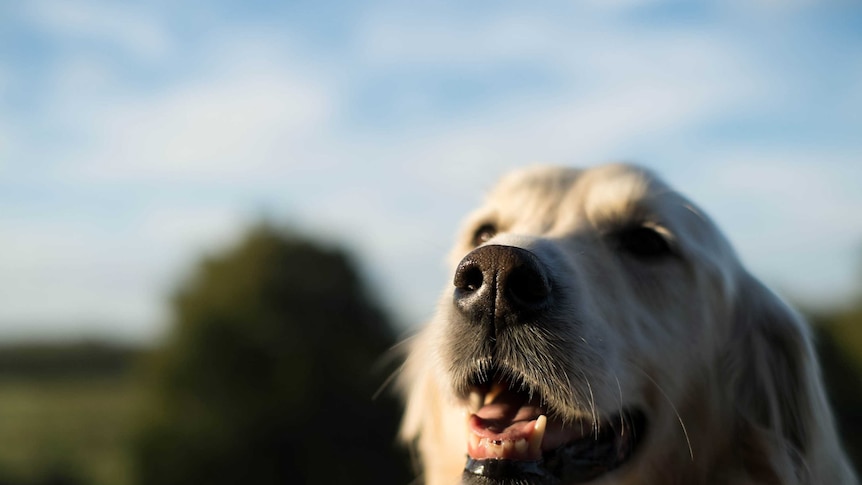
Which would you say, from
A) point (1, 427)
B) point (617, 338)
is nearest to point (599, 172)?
point (617, 338)

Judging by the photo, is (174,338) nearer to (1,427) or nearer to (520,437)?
(1,427)

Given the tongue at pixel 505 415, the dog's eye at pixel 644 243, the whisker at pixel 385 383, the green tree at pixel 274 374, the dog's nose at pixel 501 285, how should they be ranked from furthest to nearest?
the green tree at pixel 274 374 → the whisker at pixel 385 383 → the dog's eye at pixel 644 243 → the tongue at pixel 505 415 → the dog's nose at pixel 501 285

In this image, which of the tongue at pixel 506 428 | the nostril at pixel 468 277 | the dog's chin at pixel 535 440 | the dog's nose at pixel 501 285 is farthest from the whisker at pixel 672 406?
the nostril at pixel 468 277

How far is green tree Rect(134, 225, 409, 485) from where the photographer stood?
53.6 feet

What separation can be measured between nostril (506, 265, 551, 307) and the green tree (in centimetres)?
1344

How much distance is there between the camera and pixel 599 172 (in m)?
4.13

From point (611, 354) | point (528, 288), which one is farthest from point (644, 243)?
point (528, 288)

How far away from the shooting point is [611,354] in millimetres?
3402

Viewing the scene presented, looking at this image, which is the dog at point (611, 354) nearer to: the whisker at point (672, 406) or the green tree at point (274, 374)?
the whisker at point (672, 406)

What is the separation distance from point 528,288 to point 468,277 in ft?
0.90

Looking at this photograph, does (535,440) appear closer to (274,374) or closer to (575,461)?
(575,461)

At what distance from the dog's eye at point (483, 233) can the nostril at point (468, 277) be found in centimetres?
114

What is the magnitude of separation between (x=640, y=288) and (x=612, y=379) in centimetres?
59

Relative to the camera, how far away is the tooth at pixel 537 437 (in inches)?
125
